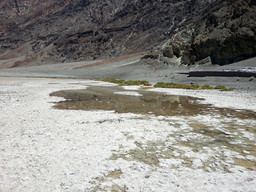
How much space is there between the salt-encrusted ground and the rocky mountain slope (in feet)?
97.3

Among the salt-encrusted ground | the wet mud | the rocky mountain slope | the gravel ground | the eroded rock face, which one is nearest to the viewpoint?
the salt-encrusted ground

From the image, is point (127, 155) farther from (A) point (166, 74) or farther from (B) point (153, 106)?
(A) point (166, 74)

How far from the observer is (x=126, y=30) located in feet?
304

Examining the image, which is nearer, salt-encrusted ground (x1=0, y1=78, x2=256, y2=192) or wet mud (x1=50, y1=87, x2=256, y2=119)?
salt-encrusted ground (x1=0, y1=78, x2=256, y2=192)

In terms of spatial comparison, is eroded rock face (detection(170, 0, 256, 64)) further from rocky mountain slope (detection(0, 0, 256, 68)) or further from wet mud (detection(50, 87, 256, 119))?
wet mud (detection(50, 87, 256, 119))

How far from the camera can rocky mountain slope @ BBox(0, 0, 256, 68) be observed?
1368 inches

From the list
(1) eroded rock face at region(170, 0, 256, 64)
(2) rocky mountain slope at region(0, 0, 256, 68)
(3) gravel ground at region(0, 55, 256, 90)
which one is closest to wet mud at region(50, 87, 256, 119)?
(3) gravel ground at region(0, 55, 256, 90)

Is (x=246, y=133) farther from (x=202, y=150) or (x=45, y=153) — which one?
(x=45, y=153)

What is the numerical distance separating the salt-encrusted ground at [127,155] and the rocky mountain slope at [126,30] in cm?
2965

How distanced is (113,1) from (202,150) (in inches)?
5002

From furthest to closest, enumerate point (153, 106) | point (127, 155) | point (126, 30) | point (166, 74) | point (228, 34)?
point (126, 30) → point (166, 74) → point (228, 34) → point (153, 106) → point (127, 155)

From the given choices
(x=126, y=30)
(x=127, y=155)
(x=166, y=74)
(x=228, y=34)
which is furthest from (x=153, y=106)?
(x=126, y=30)

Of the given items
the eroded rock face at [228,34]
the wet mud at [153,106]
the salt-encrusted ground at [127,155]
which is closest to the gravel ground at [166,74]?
the eroded rock face at [228,34]

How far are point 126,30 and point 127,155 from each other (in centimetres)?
9224
